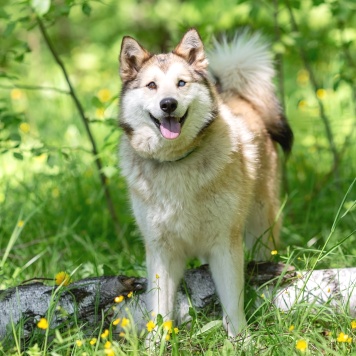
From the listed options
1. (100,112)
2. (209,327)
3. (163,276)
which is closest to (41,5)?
(163,276)

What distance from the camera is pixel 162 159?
316 cm

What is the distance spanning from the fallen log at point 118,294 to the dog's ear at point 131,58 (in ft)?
3.43

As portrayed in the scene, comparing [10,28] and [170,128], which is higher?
[10,28]

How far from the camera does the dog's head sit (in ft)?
9.87

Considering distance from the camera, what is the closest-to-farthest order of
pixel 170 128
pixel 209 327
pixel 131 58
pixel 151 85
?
pixel 209 327
pixel 170 128
pixel 151 85
pixel 131 58

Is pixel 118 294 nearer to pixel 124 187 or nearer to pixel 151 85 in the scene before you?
pixel 151 85

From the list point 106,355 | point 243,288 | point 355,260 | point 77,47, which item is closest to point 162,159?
point 243,288

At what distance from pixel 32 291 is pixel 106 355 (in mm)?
619

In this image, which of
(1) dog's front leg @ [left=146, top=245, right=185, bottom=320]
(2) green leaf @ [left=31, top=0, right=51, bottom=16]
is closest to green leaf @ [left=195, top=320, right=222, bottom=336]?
(1) dog's front leg @ [left=146, top=245, right=185, bottom=320]

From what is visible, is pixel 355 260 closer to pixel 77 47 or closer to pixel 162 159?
pixel 162 159

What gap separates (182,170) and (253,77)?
1.13 m

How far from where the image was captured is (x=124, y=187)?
4.57 m

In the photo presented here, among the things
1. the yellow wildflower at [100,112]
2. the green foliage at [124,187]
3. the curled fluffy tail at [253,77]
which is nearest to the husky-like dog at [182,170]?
the green foliage at [124,187]

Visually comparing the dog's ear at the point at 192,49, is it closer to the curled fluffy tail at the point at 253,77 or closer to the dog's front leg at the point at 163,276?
the curled fluffy tail at the point at 253,77
